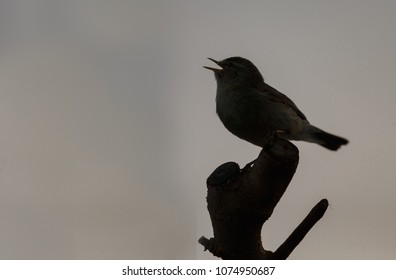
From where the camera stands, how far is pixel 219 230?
171 cm

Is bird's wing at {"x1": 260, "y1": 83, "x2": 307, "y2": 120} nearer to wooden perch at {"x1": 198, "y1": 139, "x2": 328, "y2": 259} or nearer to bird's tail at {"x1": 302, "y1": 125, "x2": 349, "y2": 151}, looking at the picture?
bird's tail at {"x1": 302, "y1": 125, "x2": 349, "y2": 151}

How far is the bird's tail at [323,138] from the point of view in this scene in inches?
91.9

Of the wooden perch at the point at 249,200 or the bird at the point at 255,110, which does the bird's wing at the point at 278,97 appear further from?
the wooden perch at the point at 249,200

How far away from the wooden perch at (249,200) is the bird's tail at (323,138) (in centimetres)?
70

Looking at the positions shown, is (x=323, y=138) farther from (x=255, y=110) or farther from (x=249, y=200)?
(x=249, y=200)

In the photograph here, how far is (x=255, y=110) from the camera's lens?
2127 mm

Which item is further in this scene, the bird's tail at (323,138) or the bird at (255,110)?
the bird's tail at (323,138)

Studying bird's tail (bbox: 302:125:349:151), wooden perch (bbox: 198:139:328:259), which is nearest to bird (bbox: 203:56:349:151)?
bird's tail (bbox: 302:125:349:151)

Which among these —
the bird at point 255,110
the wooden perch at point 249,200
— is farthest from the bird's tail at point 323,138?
the wooden perch at point 249,200

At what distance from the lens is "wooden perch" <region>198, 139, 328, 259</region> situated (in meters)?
1.58

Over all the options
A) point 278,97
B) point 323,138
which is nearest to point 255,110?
point 278,97

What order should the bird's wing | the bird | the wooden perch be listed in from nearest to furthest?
the wooden perch
the bird
the bird's wing

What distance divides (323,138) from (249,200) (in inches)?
34.7
